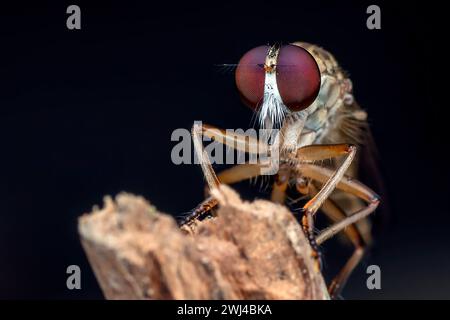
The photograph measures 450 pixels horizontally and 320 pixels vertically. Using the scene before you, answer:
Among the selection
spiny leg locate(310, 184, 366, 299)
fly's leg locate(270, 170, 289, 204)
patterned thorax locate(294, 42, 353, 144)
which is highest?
patterned thorax locate(294, 42, 353, 144)

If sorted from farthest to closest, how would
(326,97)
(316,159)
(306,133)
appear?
1. (326,97)
2. (306,133)
3. (316,159)

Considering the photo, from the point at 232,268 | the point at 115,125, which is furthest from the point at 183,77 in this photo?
the point at 232,268

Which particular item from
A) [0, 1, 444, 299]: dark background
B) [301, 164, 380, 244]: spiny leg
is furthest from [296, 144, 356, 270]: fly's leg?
[0, 1, 444, 299]: dark background

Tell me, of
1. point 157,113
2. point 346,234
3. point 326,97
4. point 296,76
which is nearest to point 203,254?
point 296,76

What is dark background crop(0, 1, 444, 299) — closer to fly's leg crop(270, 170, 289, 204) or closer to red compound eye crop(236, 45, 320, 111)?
fly's leg crop(270, 170, 289, 204)

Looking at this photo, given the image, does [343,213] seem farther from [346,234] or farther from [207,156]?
[207,156]
